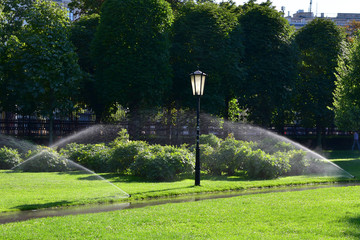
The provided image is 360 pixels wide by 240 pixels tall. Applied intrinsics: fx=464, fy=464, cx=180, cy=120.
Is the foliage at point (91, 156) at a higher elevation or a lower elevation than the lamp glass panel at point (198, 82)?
lower

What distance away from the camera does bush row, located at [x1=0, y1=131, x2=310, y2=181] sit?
2138cm

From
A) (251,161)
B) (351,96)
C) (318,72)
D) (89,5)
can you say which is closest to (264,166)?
(251,161)

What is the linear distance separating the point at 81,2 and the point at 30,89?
18443 mm

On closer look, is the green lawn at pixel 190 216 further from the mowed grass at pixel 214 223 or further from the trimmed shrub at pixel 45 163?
the trimmed shrub at pixel 45 163

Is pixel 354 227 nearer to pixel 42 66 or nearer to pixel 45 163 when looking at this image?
pixel 45 163

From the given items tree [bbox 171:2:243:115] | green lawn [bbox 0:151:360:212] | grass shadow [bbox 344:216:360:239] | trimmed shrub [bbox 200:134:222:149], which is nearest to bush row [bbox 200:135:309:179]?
green lawn [bbox 0:151:360:212]

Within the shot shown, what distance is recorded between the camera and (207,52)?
39.9 m

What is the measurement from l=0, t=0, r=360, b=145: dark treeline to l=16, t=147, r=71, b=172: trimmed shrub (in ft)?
39.0

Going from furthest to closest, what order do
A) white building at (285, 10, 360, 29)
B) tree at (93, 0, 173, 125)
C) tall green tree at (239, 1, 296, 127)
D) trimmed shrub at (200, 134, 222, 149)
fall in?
white building at (285, 10, 360, 29) < tall green tree at (239, 1, 296, 127) < tree at (93, 0, 173, 125) < trimmed shrub at (200, 134, 222, 149)

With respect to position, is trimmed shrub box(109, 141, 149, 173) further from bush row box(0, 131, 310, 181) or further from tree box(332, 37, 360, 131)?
tree box(332, 37, 360, 131)

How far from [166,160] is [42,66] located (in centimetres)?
1798

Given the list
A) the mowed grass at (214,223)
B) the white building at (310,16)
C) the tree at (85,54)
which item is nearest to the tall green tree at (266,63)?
the tree at (85,54)

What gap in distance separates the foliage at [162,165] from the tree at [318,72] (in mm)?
26950

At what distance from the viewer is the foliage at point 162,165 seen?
20.8m
